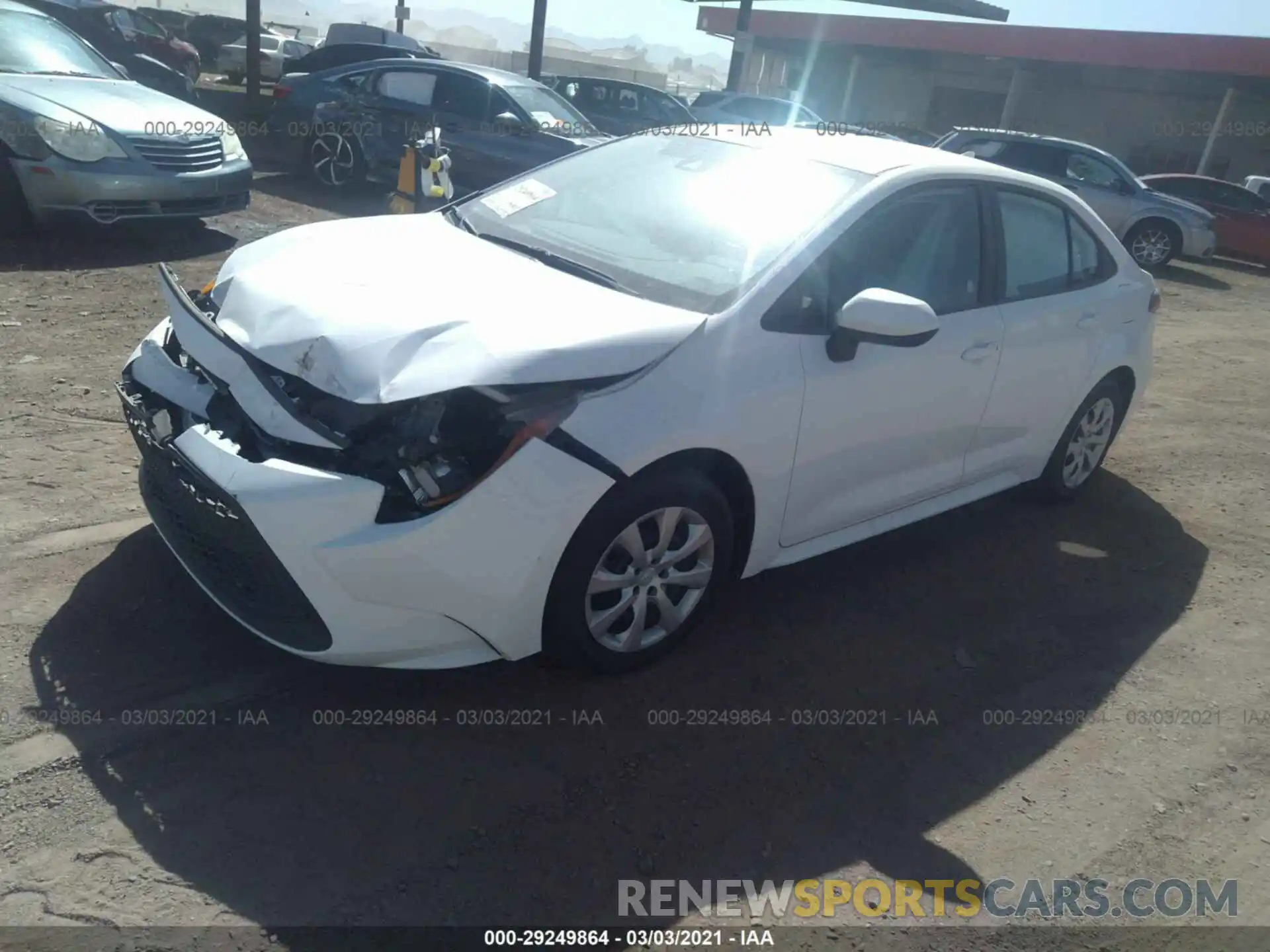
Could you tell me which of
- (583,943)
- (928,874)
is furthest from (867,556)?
(583,943)

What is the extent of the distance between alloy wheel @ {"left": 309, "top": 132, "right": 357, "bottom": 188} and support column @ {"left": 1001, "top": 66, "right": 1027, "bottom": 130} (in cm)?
2534

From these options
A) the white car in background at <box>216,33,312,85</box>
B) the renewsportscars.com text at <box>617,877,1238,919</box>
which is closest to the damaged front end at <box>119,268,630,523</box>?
the renewsportscars.com text at <box>617,877,1238,919</box>

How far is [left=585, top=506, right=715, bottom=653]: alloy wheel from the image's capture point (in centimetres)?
310

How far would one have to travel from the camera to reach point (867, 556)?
14.8 ft

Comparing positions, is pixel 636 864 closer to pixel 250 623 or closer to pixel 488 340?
pixel 250 623

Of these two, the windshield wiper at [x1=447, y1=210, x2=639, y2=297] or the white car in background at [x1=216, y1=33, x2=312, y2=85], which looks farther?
the white car in background at [x1=216, y1=33, x2=312, y2=85]

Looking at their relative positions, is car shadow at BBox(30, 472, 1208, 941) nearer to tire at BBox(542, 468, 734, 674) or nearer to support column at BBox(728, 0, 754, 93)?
tire at BBox(542, 468, 734, 674)

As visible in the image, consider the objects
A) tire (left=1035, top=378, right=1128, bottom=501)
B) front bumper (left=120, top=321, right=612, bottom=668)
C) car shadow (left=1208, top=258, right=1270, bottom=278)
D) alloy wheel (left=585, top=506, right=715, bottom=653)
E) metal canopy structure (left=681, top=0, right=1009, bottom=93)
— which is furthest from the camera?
metal canopy structure (left=681, top=0, right=1009, bottom=93)

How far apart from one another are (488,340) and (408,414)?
1.01 ft

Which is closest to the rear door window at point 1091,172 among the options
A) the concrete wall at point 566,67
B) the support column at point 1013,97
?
the support column at point 1013,97

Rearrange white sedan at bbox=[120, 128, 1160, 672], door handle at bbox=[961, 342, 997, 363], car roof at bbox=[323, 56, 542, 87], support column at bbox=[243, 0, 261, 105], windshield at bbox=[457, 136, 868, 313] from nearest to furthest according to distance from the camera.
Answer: white sedan at bbox=[120, 128, 1160, 672] → windshield at bbox=[457, 136, 868, 313] → door handle at bbox=[961, 342, 997, 363] → car roof at bbox=[323, 56, 542, 87] → support column at bbox=[243, 0, 261, 105]

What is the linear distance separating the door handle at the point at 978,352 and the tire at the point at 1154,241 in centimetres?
1284

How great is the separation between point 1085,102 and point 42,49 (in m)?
30.3

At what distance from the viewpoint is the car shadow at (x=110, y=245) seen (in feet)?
23.1
